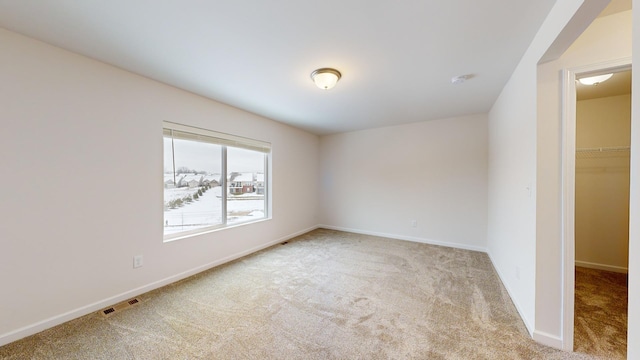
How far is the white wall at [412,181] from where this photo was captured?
154 inches

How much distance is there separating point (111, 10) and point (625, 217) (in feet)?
18.6

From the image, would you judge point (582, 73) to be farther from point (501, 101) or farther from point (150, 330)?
point (150, 330)

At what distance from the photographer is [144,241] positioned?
2.47m

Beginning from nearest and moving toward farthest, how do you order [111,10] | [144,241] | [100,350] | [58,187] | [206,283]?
[111,10], [100,350], [58,187], [144,241], [206,283]

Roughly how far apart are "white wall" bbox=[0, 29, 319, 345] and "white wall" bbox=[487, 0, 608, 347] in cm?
343

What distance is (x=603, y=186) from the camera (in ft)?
9.95

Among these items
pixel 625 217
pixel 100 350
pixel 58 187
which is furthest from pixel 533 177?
pixel 58 187

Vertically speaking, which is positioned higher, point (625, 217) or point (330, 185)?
point (330, 185)

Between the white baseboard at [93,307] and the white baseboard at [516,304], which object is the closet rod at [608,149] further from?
the white baseboard at [93,307]

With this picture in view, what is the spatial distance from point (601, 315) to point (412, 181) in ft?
9.16

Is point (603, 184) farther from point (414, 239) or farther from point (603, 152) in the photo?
point (414, 239)

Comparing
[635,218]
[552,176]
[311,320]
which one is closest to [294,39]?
[635,218]

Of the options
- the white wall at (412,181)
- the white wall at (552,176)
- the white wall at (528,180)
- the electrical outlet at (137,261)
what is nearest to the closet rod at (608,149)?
the white wall at (412,181)

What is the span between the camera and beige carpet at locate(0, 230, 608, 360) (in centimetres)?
165
